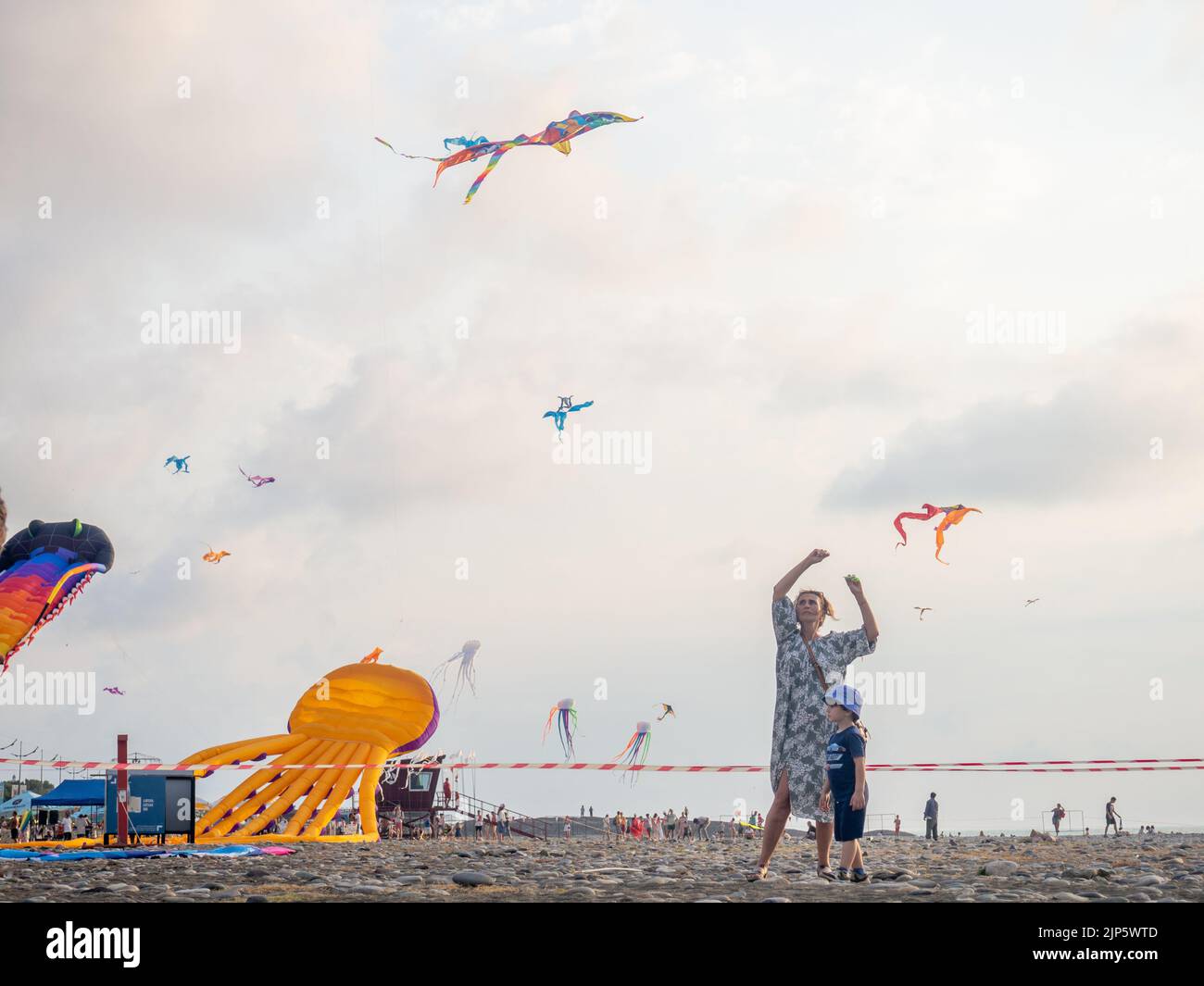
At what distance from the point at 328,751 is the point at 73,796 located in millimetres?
5696

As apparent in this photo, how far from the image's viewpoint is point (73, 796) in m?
23.0

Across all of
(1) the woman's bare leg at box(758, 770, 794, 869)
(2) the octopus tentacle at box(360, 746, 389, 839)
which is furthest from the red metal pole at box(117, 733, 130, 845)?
(1) the woman's bare leg at box(758, 770, 794, 869)

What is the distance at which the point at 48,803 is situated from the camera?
22828mm

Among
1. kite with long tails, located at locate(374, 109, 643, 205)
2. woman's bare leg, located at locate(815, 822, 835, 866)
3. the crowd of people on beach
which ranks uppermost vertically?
kite with long tails, located at locate(374, 109, 643, 205)

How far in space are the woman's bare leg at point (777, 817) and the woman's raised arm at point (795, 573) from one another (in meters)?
1.23

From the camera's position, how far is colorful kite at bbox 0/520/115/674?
634 inches

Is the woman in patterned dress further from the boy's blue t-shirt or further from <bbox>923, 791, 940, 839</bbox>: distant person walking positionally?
<bbox>923, 791, 940, 839</bbox>: distant person walking

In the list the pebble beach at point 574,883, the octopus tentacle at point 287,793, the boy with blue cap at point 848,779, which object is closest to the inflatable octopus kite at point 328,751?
the octopus tentacle at point 287,793

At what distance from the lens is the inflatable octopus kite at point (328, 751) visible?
19.1 m

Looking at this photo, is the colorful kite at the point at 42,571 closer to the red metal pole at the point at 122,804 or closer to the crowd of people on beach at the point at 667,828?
the red metal pole at the point at 122,804

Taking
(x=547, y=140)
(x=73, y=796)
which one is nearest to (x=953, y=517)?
(x=547, y=140)
